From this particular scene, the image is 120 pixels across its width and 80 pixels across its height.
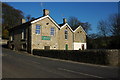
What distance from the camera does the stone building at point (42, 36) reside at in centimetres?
3083

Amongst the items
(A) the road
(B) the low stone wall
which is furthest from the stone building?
(A) the road

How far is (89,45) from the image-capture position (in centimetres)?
5094

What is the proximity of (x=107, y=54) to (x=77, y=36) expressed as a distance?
25.2 m

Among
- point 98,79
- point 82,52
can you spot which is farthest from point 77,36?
point 98,79

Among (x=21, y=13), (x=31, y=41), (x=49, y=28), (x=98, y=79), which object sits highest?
(x=21, y=13)

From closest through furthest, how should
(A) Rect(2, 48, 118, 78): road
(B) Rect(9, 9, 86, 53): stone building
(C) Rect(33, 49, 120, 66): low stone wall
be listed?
(A) Rect(2, 48, 118, 78): road < (C) Rect(33, 49, 120, 66): low stone wall < (B) Rect(9, 9, 86, 53): stone building

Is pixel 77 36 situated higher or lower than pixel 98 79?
higher

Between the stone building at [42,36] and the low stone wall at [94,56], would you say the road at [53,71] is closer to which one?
the low stone wall at [94,56]

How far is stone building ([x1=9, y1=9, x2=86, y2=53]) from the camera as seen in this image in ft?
101

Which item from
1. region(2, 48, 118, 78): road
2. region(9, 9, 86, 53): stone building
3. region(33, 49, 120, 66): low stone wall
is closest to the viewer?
region(2, 48, 118, 78): road

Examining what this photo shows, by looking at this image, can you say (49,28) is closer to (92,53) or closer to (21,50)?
(21,50)

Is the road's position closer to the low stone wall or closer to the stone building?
the low stone wall

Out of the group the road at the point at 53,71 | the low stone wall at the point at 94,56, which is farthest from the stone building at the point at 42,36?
the road at the point at 53,71

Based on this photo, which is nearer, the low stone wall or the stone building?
the low stone wall
